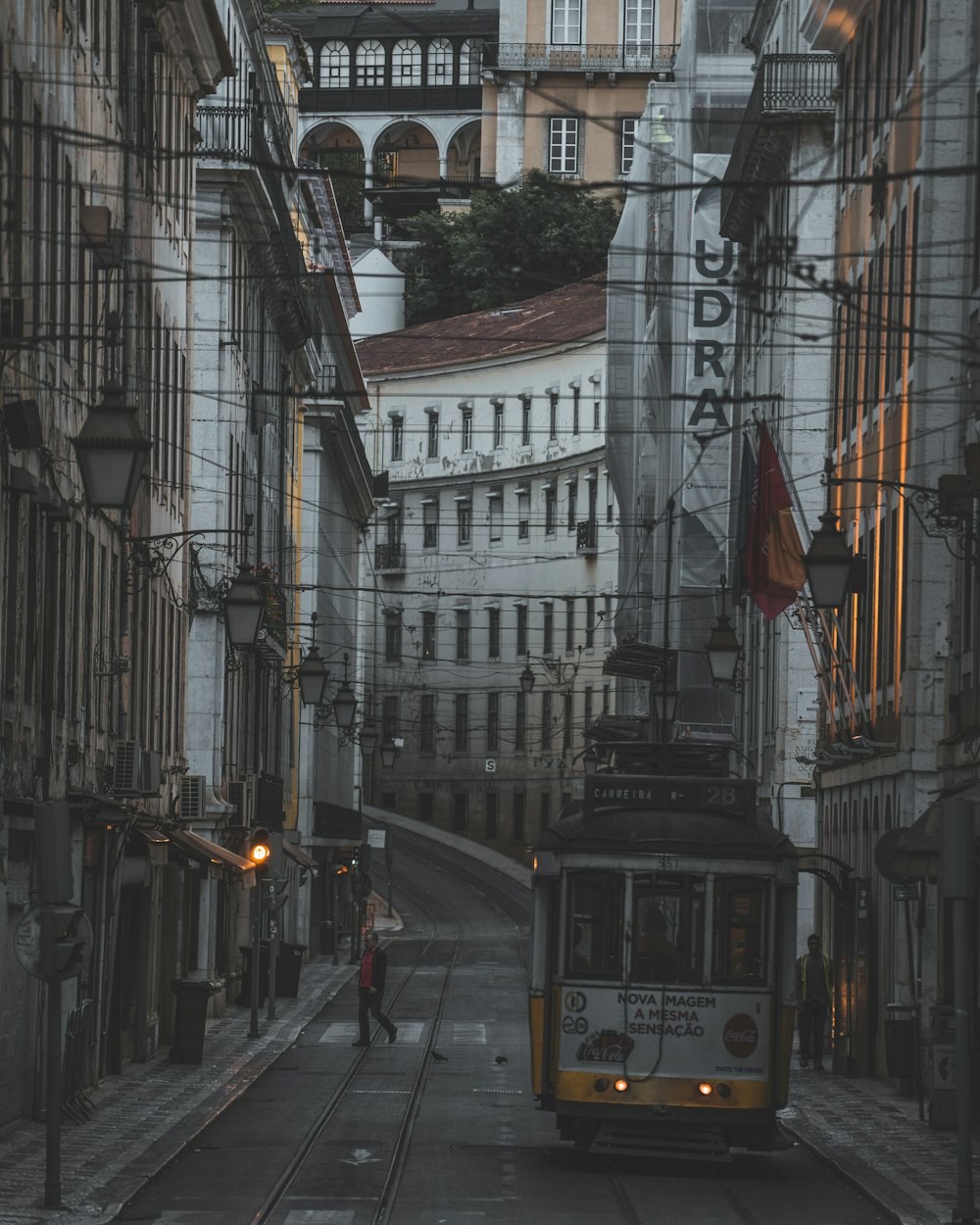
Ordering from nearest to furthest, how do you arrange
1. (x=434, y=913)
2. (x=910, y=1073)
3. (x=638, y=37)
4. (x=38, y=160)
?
(x=38, y=160)
(x=910, y=1073)
(x=434, y=913)
(x=638, y=37)

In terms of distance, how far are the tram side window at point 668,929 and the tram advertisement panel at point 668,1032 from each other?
15 cm

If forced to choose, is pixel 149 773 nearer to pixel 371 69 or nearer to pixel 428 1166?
pixel 428 1166

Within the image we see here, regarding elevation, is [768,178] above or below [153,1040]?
above

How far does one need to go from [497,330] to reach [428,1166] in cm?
7599

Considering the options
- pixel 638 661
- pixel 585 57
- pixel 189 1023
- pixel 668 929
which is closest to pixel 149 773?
pixel 189 1023

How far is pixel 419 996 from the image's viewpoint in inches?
2032

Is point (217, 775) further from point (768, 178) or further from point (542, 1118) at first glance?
point (542, 1118)

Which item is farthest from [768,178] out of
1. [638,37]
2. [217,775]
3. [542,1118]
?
[638,37]

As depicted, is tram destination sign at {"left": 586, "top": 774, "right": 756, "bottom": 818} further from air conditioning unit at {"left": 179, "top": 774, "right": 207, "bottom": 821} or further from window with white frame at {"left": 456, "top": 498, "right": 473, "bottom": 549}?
window with white frame at {"left": 456, "top": 498, "right": 473, "bottom": 549}

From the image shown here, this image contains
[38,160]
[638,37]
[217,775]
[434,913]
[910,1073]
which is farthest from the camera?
[638,37]

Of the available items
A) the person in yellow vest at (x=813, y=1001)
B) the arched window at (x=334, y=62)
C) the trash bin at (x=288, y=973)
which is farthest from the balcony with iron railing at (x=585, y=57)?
the person in yellow vest at (x=813, y=1001)

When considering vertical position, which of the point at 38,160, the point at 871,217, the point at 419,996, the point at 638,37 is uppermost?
the point at 638,37

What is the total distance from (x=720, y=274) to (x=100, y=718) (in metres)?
24.7

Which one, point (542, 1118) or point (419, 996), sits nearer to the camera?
point (542, 1118)
